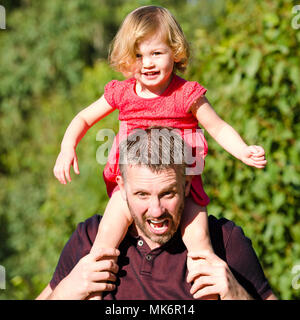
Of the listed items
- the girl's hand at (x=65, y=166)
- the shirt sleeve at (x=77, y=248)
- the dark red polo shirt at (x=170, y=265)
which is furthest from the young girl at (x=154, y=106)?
the shirt sleeve at (x=77, y=248)

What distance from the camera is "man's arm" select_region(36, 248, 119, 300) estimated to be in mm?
1873

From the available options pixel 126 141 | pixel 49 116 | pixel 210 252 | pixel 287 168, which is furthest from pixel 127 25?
pixel 49 116

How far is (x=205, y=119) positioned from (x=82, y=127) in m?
0.49

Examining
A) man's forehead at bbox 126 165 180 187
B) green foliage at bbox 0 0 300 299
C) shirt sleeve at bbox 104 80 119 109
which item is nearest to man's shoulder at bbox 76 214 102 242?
man's forehead at bbox 126 165 180 187

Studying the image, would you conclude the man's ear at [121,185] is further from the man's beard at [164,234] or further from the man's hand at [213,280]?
the man's hand at [213,280]

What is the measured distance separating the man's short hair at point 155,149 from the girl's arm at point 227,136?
0.12m

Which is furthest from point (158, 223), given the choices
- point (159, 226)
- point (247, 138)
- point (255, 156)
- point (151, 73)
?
point (247, 138)

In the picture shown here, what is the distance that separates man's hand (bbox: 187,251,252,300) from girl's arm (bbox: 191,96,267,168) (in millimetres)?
412

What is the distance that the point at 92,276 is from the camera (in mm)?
1867

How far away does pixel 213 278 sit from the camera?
1.82 meters

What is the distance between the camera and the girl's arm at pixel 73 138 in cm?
184

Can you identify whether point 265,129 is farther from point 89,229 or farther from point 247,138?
point 89,229

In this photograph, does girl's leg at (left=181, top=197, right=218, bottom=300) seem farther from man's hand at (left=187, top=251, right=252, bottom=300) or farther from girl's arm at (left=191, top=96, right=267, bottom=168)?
girl's arm at (left=191, top=96, right=267, bottom=168)

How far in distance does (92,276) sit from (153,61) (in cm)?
86
